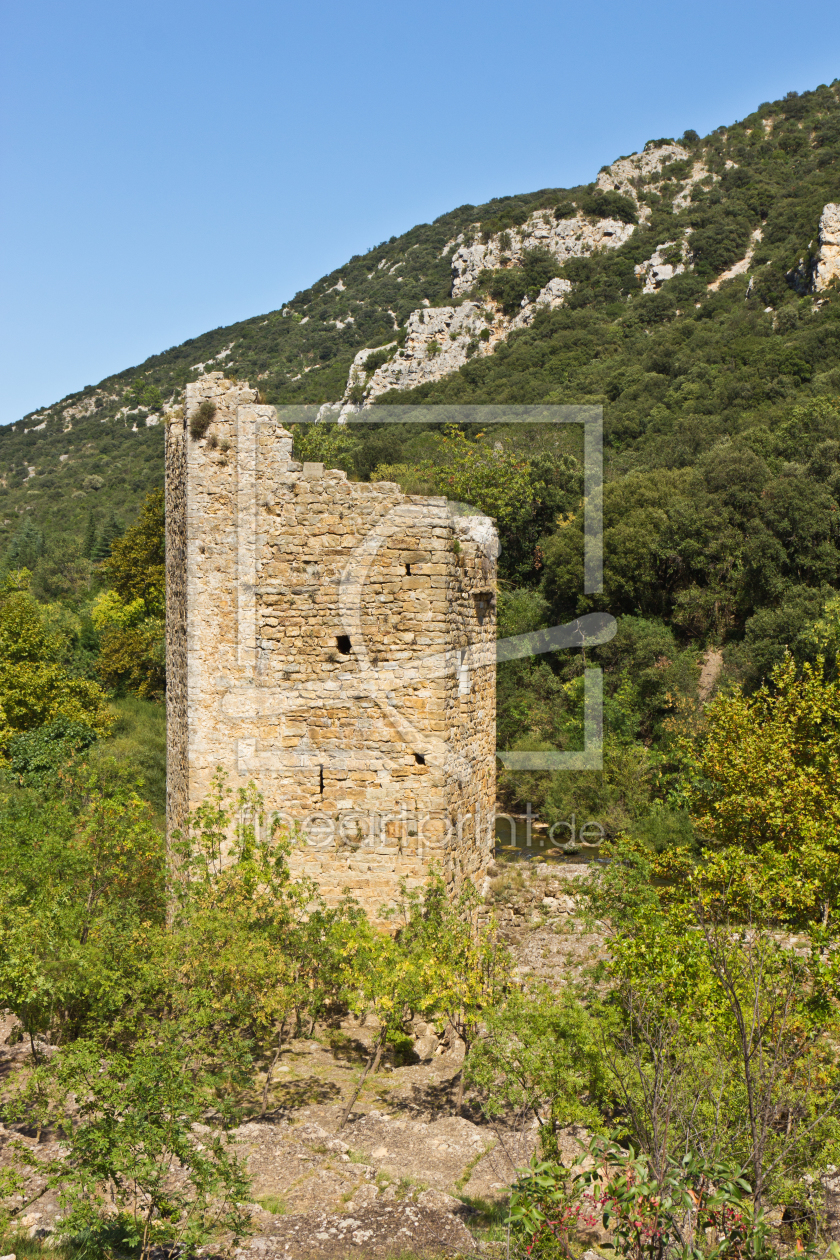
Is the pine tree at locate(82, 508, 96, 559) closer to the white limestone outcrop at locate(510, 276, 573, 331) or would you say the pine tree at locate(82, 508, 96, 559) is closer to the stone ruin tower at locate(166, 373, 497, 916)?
the white limestone outcrop at locate(510, 276, 573, 331)

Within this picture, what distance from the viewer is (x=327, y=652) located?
6.79m

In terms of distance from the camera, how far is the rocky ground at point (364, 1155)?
13.7 ft

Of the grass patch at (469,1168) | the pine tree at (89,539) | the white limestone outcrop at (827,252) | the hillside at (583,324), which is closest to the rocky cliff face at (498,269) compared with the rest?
the hillside at (583,324)

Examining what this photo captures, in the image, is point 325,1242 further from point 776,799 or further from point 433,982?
point 776,799

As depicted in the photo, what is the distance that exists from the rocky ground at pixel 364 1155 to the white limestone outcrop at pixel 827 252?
3993 cm

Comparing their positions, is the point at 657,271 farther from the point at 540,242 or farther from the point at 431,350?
the point at 431,350

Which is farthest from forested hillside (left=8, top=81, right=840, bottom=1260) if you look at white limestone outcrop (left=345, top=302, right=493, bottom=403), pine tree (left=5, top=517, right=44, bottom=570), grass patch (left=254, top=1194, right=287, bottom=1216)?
white limestone outcrop (left=345, top=302, right=493, bottom=403)

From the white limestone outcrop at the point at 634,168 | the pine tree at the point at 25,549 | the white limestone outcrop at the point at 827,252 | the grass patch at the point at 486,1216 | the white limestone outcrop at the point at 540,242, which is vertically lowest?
the grass patch at the point at 486,1216

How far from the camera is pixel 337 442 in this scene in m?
24.0

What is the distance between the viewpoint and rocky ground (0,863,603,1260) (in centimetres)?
417

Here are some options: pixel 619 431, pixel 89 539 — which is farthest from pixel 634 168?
pixel 89 539

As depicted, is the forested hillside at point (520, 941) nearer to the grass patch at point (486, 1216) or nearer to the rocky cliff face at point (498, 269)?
the grass patch at point (486, 1216)

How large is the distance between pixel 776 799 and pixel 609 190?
6739 cm

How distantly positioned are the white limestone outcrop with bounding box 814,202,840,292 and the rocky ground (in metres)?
39.9
